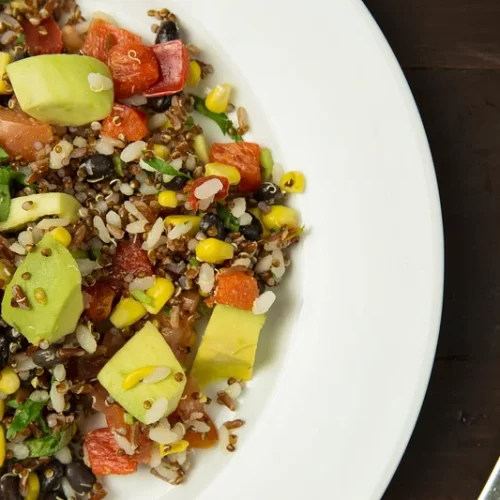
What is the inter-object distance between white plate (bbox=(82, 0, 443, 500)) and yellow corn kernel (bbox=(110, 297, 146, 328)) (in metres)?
0.35

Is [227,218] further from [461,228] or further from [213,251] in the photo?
[461,228]

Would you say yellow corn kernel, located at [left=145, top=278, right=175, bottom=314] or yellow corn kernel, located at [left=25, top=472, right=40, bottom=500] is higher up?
yellow corn kernel, located at [left=145, top=278, right=175, bottom=314]

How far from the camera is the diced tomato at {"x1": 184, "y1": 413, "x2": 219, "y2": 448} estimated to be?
1672mm

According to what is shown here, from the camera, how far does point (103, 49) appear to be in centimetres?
169

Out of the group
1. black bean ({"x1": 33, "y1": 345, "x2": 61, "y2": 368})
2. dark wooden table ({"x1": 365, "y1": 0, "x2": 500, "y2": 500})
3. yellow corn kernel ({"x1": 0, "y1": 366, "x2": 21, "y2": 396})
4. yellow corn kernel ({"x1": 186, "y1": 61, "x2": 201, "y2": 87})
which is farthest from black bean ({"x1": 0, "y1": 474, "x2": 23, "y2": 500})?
yellow corn kernel ({"x1": 186, "y1": 61, "x2": 201, "y2": 87})

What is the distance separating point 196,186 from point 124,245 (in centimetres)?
26

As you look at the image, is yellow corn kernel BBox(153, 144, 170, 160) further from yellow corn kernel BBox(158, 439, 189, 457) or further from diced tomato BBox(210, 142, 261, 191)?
yellow corn kernel BBox(158, 439, 189, 457)

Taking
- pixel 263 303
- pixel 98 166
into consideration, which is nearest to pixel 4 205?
pixel 98 166

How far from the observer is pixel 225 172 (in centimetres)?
163

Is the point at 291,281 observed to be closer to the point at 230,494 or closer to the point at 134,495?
the point at 230,494

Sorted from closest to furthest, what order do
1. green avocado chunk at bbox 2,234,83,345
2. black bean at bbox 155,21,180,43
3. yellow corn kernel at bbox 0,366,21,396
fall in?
green avocado chunk at bbox 2,234,83,345 < yellow corn kernel at bbox 0,366,21,396 < black bean at bbox 155,21,180,43

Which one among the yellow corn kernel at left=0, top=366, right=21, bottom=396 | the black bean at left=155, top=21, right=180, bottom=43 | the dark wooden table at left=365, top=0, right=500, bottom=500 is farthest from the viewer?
the dark wooden table at left=365, top=0, right=500, bottom=500

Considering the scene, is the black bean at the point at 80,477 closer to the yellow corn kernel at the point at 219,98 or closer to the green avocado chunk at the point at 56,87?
the green avocado chunk at the point at 56,87

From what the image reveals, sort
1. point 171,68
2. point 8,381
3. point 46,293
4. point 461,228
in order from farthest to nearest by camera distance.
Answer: point 461,228 < point 171,68 < point 8,381 < point 46,293
